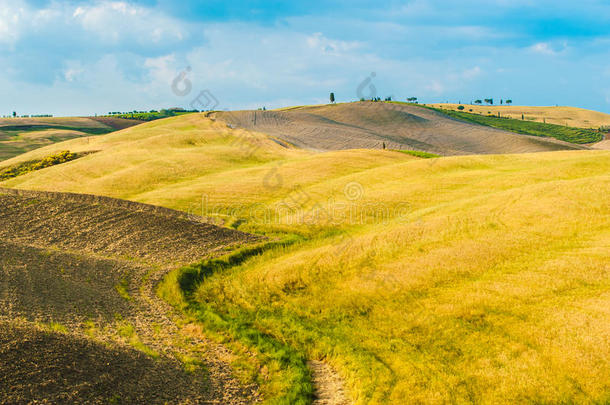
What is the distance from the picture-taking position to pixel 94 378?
11.8 m

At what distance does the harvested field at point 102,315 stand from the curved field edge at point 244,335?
68 centimetres

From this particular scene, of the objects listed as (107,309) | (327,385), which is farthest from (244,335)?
(107,309)

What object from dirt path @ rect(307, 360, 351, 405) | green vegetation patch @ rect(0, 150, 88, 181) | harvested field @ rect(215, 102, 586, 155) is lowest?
dirt path @ rect(307, 360, 351, 405)

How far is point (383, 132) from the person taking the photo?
111750 mm

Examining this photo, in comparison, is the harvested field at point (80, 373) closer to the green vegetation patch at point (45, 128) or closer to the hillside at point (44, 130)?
the hillside at point (44, 130)

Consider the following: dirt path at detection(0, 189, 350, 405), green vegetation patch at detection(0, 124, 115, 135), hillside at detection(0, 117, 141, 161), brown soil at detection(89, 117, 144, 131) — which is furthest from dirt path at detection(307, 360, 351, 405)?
brown soil at detection(89, 117, 144, 131)

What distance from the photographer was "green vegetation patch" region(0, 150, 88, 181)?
59172 millimetres

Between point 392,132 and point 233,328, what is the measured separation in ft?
333

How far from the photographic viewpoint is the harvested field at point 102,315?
11758 millimetres

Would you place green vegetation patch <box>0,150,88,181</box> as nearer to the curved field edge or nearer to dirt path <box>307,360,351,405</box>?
the curved field edge

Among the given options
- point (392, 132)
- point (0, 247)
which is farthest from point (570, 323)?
point (392, 132)

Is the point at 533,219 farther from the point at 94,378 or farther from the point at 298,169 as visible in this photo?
the point at 298,169

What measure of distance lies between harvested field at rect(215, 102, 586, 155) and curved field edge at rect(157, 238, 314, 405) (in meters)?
60.2

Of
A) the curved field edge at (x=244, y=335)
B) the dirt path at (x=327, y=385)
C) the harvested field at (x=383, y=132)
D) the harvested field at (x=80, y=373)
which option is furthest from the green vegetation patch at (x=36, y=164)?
the dirt path at (x=327, y=385)
